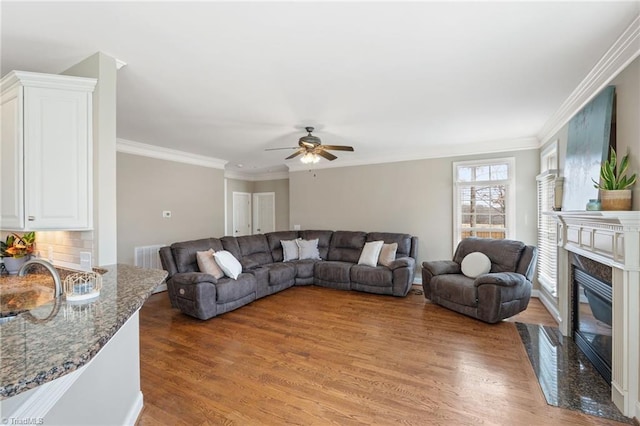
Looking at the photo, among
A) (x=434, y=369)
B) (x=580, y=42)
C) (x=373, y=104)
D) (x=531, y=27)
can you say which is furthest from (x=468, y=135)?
(x=434, y=369)

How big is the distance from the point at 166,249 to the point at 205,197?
218 cm

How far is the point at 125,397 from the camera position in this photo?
5.91 ft

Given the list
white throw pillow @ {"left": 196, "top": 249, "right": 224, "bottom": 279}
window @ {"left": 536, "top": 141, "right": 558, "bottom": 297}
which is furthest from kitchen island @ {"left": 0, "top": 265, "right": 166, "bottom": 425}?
window @ {"left": 536, "top": 141, "right": 558, "bottom": 297}

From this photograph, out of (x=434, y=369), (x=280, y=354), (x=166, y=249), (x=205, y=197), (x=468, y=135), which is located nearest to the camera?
(x=434, y=369)

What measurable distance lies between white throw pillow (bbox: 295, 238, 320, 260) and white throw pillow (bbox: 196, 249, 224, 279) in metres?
1.93

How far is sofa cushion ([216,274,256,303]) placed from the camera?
3.80 metres

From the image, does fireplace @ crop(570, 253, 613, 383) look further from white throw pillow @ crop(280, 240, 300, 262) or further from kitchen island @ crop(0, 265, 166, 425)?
white throw pillow @ crop(280, 240, 300, 262)

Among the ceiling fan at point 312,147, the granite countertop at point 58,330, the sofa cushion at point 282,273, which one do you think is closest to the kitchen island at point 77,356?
the granite countertop at point 58,330

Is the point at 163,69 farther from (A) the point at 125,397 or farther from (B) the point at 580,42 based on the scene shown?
(B) the point at 580,42

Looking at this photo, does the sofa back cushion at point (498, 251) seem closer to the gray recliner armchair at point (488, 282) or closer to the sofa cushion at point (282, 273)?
the gray recliner armchair at point (488, 282)

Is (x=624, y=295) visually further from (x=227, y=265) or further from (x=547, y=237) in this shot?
(x=227, y=265)

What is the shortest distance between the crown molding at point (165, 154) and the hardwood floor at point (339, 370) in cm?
267

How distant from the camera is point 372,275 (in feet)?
15.6

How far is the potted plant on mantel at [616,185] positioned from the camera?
80.4 inches
